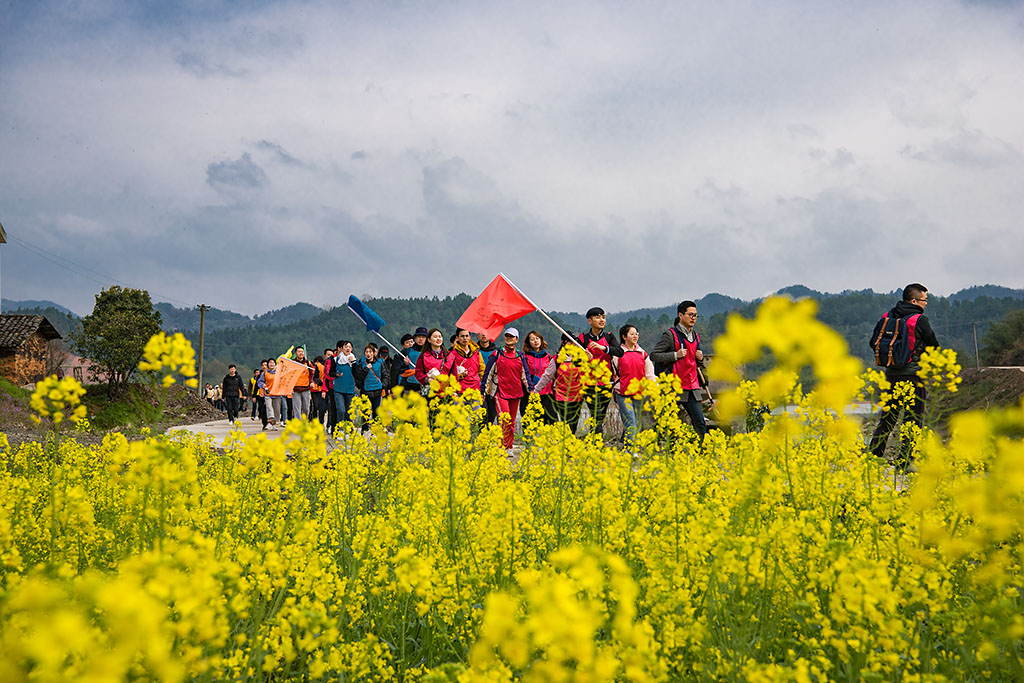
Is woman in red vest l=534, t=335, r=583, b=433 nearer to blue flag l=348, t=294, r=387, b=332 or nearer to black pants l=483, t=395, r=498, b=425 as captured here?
black pants l=483, t=395, r=498, b=425

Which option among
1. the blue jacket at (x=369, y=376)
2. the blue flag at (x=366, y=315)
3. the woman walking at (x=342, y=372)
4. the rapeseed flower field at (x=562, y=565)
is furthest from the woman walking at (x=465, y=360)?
the rapeseed flower field at (x=562, y=565)

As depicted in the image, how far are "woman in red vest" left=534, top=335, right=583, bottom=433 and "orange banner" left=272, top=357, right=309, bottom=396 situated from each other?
8.35m

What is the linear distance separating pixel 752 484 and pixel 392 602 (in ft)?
5.39

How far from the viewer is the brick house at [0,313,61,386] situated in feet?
108

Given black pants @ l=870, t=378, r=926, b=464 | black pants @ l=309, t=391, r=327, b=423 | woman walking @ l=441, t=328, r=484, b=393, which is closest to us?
black pants @ l=870, t=378, r=926, b=464

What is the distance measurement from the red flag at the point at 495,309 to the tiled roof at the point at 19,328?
3178 cm

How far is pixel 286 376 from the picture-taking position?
50.9 feet

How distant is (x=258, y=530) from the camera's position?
3979 millimetres

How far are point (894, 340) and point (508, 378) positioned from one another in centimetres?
469

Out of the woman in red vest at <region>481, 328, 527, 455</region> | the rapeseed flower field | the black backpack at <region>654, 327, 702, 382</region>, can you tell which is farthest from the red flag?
the rapeseed flower field

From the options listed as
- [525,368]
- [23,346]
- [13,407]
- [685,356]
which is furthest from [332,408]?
[23,346]

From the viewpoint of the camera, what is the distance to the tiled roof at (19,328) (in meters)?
33.2

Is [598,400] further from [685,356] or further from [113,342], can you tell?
[113,342]

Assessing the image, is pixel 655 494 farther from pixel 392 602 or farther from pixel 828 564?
pixel 392 602
